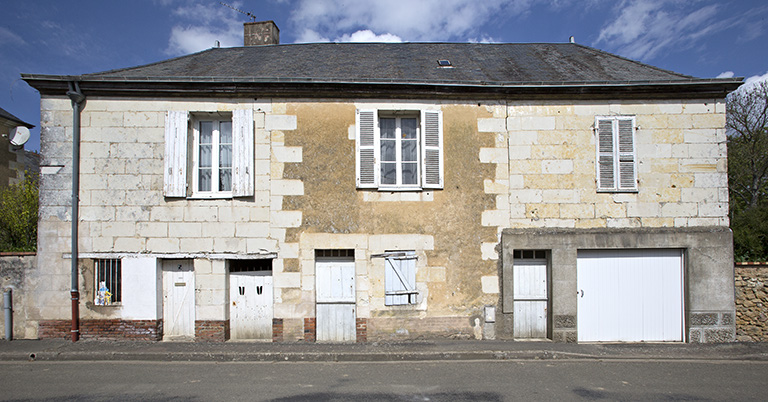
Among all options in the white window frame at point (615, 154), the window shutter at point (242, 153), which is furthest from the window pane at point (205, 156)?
the white window frame at point (615, 154)

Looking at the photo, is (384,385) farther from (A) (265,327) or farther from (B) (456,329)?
(A) (265,327)

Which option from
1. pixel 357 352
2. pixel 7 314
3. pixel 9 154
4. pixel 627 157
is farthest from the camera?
pixel 9 154

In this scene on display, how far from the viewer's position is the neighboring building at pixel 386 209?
26.9 ft

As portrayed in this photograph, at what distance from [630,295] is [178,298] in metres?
8.58

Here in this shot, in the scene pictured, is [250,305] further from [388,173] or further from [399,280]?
[388,173]

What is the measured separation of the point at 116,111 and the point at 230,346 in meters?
4.90

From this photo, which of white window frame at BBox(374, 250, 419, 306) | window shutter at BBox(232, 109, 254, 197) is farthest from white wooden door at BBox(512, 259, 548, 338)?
window shutter at BBox(232, 109, 254, 197)

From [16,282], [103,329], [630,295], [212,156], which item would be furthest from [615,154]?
[16,282]

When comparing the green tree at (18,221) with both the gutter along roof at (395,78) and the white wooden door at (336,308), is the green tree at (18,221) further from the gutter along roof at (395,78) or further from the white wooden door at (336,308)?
the white wooden door at (336,308)

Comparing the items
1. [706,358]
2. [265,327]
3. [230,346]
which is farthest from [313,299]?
[706,358]

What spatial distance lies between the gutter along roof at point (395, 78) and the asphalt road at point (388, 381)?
4864 millimetres

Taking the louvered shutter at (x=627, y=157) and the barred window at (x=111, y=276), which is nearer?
the barred window at (x=111, y=276)

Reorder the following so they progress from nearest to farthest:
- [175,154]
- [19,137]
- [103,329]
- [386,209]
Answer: [103,329] → [175,154] → [386,209] → [19,137]

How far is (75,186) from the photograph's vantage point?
8.15 m
